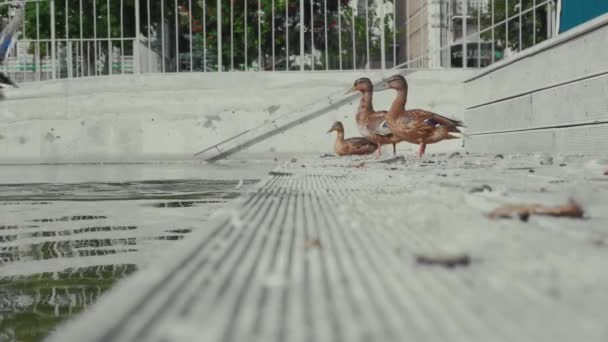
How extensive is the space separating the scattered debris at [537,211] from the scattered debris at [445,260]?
2.47 ft

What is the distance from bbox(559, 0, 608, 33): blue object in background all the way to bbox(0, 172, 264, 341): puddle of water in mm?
4336

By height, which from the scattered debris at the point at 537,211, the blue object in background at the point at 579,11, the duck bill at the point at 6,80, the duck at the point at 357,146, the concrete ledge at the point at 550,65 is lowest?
the scattered debris at the point at 537,211

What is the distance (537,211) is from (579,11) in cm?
738

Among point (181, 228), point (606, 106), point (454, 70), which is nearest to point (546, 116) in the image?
point (606, 106)

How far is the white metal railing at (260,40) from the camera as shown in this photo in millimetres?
14555

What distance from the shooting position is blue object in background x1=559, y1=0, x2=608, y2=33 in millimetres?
8287

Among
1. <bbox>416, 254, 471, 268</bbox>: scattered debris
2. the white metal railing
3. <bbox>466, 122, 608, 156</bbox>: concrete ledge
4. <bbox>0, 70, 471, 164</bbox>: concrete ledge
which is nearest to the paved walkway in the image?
<bbox>416, 254, 471, 268</bbox>: scattered debris

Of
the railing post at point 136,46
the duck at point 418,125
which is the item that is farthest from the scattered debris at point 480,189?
the railing post at point 136,46

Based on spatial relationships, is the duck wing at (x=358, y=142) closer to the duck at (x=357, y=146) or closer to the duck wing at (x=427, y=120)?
the duck at (x=357, y=146)

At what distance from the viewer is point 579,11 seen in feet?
29.5

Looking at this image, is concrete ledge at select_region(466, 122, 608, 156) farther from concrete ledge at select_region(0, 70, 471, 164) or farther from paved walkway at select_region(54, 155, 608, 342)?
paved walkway at select_region(54, 155, 608, 342)

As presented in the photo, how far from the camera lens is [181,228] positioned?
418cm

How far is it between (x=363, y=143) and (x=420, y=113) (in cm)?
247

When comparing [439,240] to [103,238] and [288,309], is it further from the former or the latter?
[103,238]
